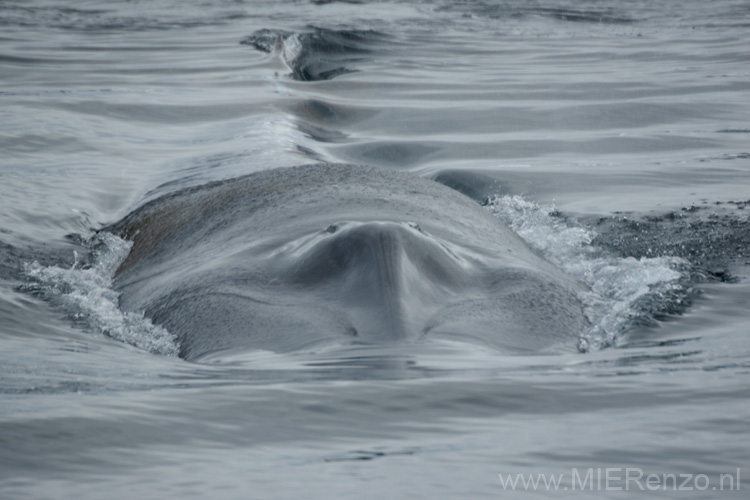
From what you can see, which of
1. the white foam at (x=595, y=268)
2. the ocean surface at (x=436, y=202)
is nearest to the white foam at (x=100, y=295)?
the ocean surface at (x=436, y=202)

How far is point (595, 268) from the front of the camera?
655cm

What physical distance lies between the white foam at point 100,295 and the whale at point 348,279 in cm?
7

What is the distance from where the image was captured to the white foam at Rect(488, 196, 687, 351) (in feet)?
16.3

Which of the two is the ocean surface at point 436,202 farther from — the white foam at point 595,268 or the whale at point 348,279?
the whale at point 348,279

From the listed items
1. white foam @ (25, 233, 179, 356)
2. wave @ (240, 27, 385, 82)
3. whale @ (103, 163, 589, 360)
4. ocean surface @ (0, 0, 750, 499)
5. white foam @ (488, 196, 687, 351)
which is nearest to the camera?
ocean surface @ (0, 0, 750, 499)

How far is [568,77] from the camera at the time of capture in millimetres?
15164

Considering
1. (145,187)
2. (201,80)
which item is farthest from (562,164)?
(201,80)

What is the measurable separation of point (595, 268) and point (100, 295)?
307 cm

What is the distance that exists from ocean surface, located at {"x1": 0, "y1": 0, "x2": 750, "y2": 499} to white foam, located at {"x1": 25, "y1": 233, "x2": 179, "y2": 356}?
0.03m

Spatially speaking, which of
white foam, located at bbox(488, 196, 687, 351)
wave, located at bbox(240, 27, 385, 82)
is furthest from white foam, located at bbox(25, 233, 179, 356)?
wave, located at bbox(240, 27, 385, 82)

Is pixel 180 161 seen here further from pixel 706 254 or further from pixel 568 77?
pixel 568 77

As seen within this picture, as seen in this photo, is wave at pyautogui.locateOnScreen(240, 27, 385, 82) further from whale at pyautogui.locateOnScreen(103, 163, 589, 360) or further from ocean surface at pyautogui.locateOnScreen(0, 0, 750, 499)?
whale at pyautogui.locateOnScreen(103, 163, 589, 360)

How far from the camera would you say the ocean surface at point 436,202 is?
284 centimetres

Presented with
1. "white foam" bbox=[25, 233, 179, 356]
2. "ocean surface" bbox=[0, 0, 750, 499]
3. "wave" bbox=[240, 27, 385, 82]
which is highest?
"wave" bbox=[240, 27, 385, 82]
